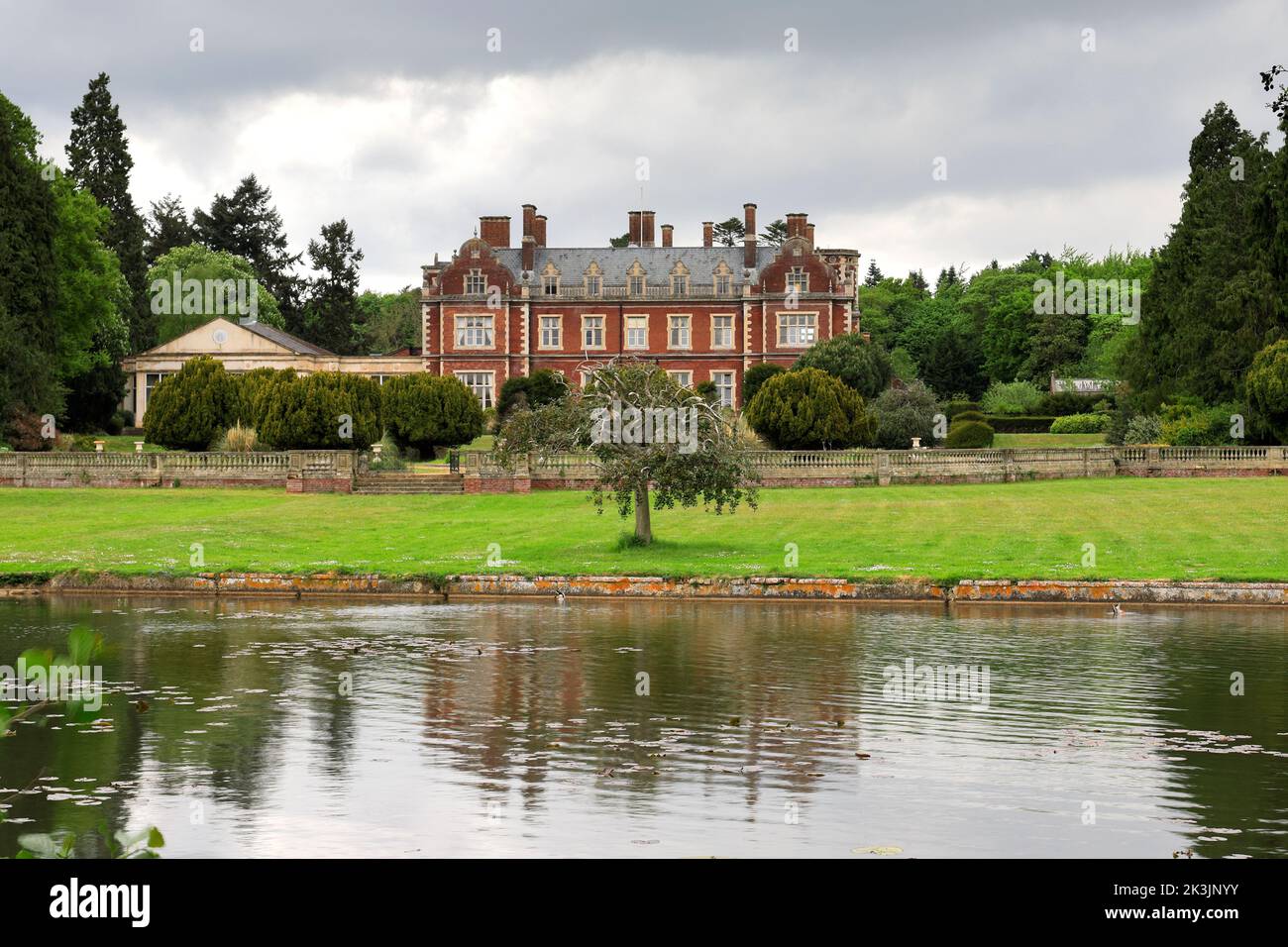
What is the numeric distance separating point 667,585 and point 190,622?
786 cm

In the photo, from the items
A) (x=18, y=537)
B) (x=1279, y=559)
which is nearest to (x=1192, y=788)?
(x=1279, y=559)

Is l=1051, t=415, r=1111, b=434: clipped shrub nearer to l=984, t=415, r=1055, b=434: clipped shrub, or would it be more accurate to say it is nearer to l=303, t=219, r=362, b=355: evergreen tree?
l=984, t=415, r=1055, b=434: clipped shrub

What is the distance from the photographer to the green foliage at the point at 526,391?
72.1 m

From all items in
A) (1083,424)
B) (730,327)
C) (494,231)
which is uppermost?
(494,231)

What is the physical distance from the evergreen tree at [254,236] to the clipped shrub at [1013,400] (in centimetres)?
5291

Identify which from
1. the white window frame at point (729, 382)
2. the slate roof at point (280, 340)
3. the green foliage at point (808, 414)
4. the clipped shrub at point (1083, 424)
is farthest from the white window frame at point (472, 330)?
the clipped shrub at point (1083, 424)

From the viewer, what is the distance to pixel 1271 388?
45469mm

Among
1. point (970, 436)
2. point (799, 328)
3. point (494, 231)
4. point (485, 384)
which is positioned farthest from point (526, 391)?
point (970, 436)

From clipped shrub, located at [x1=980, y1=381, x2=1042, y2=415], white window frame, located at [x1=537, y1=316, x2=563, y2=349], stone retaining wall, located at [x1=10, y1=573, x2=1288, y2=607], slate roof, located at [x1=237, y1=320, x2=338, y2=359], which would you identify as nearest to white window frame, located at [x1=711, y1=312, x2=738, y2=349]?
white window frame, located at [x1=537, y1=316, x2=563, y2=349]

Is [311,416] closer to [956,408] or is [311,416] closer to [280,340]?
[280,340]

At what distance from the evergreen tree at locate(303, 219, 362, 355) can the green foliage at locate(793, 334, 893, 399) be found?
47.7 meters

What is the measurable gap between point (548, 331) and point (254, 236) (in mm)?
38390

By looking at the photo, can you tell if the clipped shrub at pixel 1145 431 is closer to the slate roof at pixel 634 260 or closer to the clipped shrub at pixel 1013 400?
the clipped shrub at pixel 1013 400
